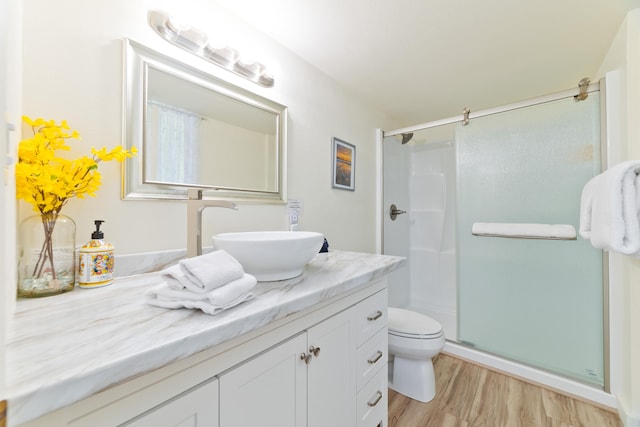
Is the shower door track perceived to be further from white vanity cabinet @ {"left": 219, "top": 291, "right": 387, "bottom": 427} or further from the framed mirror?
white vanity cabinet @ {"left": 219, "top": 291, "right": 387, "bottom": 427}

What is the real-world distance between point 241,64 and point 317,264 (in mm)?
1012

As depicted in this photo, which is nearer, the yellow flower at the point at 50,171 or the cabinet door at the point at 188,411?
the cabinet door at the point at 188,411

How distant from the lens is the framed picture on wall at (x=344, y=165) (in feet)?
6.18

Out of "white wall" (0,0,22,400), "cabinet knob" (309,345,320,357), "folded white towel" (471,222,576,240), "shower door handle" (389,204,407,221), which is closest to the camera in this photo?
"white wall" (0,0,22,400)

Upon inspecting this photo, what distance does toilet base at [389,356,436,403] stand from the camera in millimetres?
1503

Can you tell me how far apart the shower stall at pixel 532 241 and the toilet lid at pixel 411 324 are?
0.50 m

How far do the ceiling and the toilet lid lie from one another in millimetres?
1647

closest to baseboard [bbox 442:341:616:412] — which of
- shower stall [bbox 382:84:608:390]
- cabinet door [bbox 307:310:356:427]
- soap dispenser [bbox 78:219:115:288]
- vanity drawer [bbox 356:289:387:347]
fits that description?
shower stall [bbox 382:84:608:390]

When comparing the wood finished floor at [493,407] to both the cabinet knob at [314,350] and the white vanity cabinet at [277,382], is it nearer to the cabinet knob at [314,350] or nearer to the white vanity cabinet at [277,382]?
the white vanity cabinet at [277,382]

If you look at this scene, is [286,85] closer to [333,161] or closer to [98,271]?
[333,161]

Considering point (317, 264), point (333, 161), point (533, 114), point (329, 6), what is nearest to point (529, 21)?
point (533, 114)

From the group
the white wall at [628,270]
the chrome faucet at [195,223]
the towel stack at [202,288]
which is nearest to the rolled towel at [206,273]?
the towel stack at [202,288]

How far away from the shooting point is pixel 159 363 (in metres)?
0.43

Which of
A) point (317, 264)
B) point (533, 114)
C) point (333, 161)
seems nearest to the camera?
point (317, 264)
